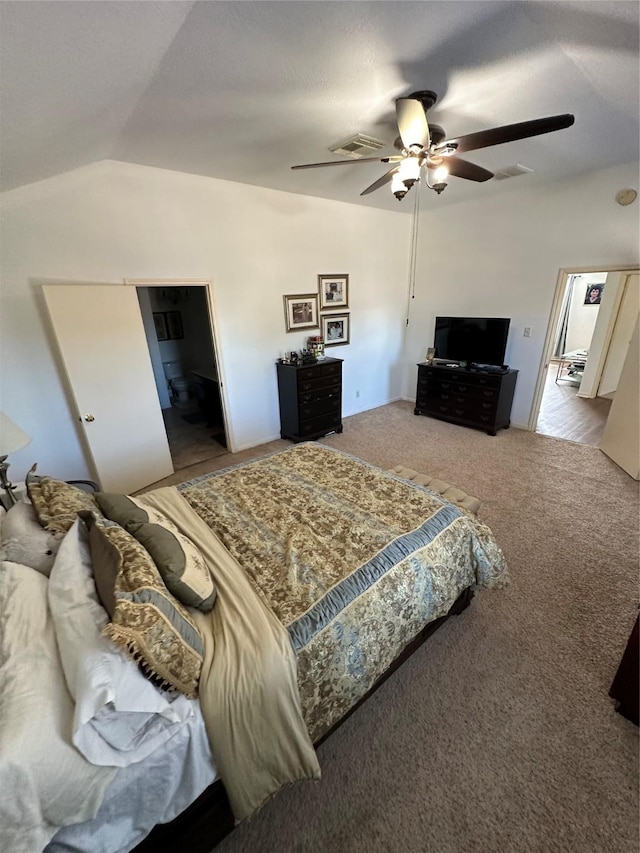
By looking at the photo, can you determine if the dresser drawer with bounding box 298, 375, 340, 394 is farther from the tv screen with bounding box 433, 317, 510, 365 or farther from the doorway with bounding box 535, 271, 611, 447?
the doorway with bounding box 535, 271, 611, 447

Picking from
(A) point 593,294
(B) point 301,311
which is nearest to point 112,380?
(B) point 301,311

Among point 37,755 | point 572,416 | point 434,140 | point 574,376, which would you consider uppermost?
point 434,140

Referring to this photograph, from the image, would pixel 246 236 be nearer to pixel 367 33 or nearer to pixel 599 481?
pixel 367 33

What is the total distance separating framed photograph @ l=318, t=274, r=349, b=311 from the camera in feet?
14.8

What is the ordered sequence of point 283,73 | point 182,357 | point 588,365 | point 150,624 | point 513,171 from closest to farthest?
point 150,624 → point 283,73 → point 513,171 → point 588,365 → point 182,357

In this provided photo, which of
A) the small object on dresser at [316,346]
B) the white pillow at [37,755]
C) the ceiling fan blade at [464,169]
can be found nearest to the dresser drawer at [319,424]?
the small object on dresser at [316,346]

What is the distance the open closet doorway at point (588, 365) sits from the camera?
426 centimetres

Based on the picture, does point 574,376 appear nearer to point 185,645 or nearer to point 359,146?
point 359,146

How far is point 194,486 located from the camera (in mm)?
2221

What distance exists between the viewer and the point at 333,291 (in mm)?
4629

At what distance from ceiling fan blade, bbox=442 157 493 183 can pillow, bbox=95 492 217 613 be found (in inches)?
105

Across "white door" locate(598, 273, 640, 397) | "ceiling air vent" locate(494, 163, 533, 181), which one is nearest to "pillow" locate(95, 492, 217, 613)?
"ceiling air vent" locate(494, 163, 533, 181)

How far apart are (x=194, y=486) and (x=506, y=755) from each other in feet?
6.66

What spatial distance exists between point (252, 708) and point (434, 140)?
315 cm
